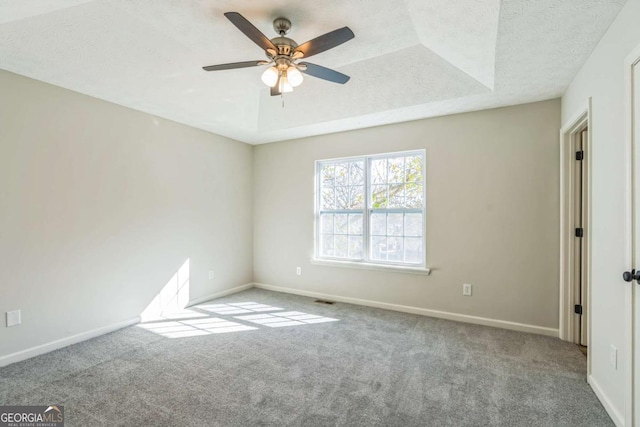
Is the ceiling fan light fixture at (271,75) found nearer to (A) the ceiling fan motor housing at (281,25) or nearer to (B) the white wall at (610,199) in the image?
(A) the ceiling fan motor housing at (281,25)

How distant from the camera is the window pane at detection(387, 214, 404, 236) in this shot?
4.04m

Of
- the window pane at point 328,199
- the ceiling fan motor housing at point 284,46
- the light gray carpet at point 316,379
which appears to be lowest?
the light gray carpet at point 316,379

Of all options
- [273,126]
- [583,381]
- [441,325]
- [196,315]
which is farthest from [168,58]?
[583,381]

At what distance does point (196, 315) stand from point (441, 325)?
9.78ft

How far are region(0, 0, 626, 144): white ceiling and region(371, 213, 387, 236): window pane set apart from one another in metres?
1.33

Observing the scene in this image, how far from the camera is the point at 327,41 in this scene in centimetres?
189

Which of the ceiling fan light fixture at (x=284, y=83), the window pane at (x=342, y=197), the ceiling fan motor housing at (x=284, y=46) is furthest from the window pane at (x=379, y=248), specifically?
the ceiling fan motor housing at (x=284, y=46)

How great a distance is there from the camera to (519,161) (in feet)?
10.8

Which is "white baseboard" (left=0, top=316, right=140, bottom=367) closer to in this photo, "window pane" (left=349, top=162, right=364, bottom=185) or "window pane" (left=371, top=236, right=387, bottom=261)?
"window pane" (left=371, top=236, right=387, bottom=261)

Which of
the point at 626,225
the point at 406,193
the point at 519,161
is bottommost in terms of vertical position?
the point at 626,225

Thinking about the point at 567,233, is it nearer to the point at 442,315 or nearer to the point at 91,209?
the point at 442,315

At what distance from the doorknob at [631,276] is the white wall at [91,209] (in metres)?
4.30

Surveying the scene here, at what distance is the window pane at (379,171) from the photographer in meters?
4.18

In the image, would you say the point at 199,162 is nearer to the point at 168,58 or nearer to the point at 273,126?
the point at 273,126
